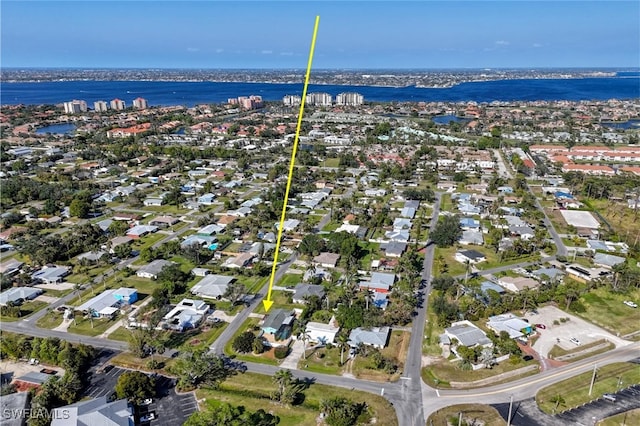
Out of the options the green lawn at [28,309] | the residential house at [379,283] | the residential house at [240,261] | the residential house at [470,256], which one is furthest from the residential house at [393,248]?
the green lawn at [28,309]

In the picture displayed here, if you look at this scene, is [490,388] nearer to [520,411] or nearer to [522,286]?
[520,411]

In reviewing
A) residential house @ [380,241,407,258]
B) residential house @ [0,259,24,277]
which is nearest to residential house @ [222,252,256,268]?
residential house @ [380,241,407,258]

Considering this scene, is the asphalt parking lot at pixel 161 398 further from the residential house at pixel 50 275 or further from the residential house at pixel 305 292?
the residential house at pixel 50 275

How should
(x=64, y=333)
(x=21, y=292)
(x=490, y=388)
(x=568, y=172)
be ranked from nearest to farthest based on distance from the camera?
(x=490, y=388), (x=64, y=333), (x=21, y=292), (x=568, y=172)

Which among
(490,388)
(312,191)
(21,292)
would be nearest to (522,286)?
(490,388)

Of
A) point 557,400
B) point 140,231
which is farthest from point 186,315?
point 557,400

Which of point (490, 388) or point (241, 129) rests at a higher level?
point (241, 129)
